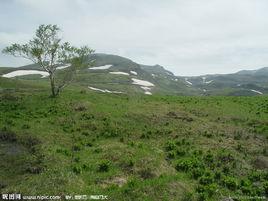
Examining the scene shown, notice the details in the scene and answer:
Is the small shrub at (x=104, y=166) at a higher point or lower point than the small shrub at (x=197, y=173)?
higher

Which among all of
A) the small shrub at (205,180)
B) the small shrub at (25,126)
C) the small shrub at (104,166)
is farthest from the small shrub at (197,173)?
the small shrub at (25,126)

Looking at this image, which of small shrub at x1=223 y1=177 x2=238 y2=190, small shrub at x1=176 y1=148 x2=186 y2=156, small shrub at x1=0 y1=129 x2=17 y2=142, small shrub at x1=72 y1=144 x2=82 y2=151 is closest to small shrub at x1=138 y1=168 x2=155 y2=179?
small shrub at x1=223 y1=177 x2=238 y2=190

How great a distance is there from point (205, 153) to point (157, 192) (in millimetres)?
8776

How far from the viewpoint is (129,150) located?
26656 mm

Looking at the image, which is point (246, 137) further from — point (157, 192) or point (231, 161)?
point (157, 192)

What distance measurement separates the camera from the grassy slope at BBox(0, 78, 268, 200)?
20891 millimetres

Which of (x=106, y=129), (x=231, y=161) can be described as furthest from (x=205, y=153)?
(x=106, y=129)

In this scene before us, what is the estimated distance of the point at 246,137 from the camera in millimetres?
33844

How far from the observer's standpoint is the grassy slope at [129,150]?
20.9 meters

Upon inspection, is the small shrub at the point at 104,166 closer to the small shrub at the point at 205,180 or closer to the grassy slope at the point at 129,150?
the grassy slope at the point at 129,150

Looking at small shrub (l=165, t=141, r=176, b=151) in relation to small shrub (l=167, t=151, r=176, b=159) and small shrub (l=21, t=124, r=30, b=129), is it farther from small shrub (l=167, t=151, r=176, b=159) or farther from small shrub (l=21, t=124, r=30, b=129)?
small shrub (l=21, t=124, r=30, b=129)

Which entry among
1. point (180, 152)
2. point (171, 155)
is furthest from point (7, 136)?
point (180, 152)

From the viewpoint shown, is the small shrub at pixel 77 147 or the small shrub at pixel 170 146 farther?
the small shrub at pixel 170 146

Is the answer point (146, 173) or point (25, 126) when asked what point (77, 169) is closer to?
point (146, 173)
